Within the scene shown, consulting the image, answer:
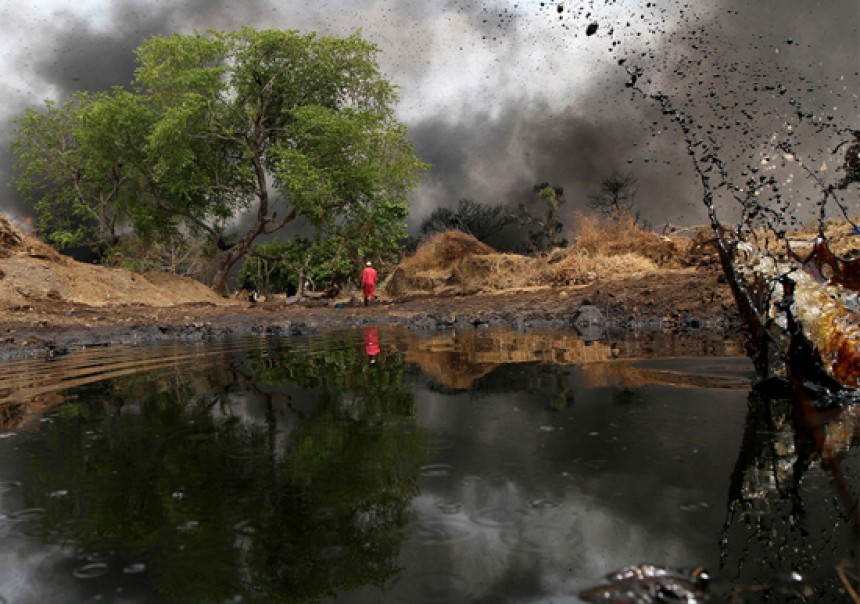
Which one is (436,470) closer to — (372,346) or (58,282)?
(372,346)

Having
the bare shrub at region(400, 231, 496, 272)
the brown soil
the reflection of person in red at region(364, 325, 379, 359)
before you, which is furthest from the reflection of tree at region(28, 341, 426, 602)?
the bare shrub at region(400, 231, 496, 272)

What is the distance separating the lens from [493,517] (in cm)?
172

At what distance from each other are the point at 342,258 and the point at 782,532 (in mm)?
26725

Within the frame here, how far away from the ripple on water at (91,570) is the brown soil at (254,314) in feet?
26.6

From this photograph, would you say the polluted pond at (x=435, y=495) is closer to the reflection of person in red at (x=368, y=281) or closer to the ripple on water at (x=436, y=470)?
the ripple on water at (x=436, y=470)

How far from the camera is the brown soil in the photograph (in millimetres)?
9930

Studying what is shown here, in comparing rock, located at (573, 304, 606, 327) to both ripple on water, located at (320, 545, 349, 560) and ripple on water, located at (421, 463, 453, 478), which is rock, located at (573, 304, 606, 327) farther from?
ripple on water, located at (320, 545, 349, 560)

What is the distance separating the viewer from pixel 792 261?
13.6 ft

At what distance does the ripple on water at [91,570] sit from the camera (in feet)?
4.84

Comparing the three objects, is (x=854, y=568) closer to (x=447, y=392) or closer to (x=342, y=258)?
(x=447, y=392)

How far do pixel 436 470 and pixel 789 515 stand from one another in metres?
1.13

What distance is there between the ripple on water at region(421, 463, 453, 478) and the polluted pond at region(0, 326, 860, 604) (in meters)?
0.01

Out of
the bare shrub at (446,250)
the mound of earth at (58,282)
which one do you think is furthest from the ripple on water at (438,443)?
the bare shrub at (446,250)

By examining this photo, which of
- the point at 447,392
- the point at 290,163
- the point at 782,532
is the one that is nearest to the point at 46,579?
the point at 782,532
